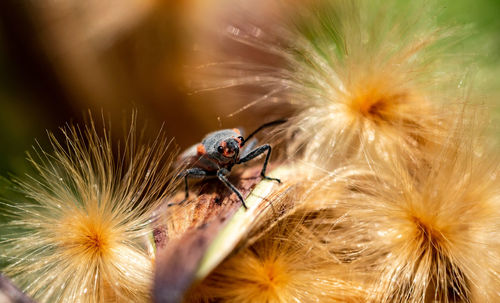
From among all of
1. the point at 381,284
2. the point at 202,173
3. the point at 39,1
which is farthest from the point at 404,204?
the point at 39,1

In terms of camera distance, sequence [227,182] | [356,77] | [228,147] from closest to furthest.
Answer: [227,182] < [228,147] < [356,77]

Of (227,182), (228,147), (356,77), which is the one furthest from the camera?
(356,77)

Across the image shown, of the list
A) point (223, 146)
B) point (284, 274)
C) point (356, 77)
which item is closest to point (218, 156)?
point (223, 146)

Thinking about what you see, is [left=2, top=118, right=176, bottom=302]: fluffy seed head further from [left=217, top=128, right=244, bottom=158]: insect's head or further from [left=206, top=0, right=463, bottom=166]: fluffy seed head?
[left=206, top=0, right=463, bottom=166]: fluffy seed head

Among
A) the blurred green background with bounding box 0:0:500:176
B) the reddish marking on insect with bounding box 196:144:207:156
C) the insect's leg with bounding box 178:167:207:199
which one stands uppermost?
the blurred green background with bounding box 0:0:500:176

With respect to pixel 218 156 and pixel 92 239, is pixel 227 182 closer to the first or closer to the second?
pixel 218 156

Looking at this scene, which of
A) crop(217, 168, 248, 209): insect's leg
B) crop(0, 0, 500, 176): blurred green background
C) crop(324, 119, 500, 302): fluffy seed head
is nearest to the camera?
crop(217, 168, 248, 209): insect's leg

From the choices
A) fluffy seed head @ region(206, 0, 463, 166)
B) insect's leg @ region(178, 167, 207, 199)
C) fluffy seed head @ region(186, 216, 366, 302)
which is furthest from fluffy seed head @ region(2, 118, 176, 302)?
fluffy seed head @ region(206, 0, 463, 166)

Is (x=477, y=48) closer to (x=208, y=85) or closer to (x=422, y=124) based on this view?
(x=422, y=124)
